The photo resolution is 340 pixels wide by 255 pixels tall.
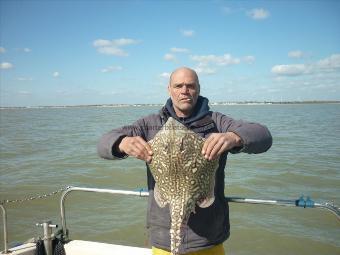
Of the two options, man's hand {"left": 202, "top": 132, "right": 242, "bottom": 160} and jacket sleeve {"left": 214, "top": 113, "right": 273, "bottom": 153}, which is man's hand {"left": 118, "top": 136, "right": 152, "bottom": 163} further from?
jacket sleeve {"left": 214, "top": 113, "right": 273, "bottom": 153}

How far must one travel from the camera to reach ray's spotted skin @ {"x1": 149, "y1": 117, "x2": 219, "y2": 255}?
3082 mm

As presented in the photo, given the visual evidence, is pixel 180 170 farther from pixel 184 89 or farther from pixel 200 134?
pixel 184 89

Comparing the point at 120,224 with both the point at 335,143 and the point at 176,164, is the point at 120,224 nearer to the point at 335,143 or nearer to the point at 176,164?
the point at 176,164

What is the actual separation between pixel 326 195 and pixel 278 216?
344 cm

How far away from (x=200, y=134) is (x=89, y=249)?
2.87 meters

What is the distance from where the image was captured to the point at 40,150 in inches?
1038

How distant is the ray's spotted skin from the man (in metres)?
0.29

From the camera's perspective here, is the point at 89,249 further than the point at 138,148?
Yes

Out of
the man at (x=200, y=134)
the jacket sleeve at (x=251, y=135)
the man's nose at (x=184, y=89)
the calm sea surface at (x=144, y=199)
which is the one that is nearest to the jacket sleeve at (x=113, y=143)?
the man at (x=200, y=134)

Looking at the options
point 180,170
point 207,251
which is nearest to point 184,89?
point 180,170

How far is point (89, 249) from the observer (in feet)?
17.3

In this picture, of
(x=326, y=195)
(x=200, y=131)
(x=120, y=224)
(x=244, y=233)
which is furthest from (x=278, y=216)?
(x=200, y=131)

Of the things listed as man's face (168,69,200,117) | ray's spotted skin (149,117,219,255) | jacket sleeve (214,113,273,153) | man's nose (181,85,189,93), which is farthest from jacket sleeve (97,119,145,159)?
jacket sleeve (214,113,273,153)

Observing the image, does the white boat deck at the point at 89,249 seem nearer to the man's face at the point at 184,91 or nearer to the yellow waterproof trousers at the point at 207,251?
the yellow waterproof trousers at the point at 207,251
